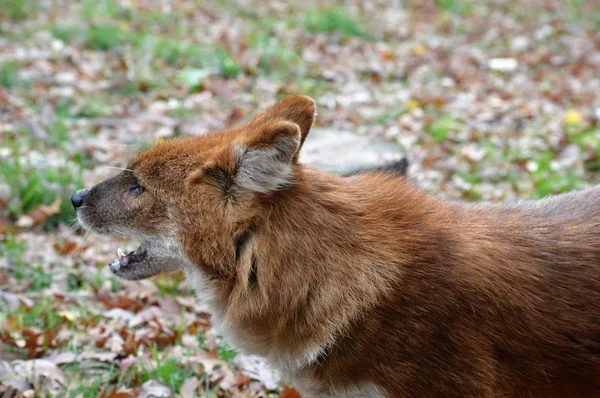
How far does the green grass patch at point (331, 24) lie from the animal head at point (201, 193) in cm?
932

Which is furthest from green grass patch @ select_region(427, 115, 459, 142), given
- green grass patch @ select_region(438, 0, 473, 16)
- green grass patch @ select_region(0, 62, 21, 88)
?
green grass patch @ select_region(438, 0, 473, 16)

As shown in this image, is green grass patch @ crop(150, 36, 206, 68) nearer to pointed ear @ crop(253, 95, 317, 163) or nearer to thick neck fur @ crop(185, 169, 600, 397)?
pointed ear @ crop(253, 95, 317, 163)

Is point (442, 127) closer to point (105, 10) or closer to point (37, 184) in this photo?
point (37, 184)

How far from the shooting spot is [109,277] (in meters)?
5.64

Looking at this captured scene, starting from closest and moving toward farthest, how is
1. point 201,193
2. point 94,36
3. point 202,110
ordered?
point 201,193
point 202,110
point 94,36

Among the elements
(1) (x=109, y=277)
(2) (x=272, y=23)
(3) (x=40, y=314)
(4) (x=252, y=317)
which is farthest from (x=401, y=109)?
(4) (x=252, y=317)

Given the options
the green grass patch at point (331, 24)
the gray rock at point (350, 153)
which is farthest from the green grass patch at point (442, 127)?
the green grass patch at point (331, 24)

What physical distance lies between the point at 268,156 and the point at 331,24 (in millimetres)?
9875

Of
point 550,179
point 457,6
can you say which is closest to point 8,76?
point 550,179

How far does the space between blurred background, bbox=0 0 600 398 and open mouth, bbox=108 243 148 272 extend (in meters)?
0.77

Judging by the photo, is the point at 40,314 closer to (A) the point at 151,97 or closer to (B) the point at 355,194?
(B) the point at 355,194

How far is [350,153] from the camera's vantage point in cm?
626

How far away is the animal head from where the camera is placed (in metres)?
3.09

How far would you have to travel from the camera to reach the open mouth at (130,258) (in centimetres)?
354
